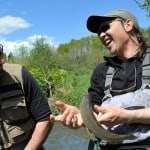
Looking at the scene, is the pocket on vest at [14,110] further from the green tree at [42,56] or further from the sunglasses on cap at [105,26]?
the green tree at [42,56]

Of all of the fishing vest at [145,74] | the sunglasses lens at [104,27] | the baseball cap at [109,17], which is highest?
the baseball cap at [109,17]

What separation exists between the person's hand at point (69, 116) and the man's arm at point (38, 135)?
1.26 meters

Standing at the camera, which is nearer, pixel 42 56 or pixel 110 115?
pixel 110 115

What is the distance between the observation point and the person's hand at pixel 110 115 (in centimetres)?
234

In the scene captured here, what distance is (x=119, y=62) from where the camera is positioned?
3.00 meters

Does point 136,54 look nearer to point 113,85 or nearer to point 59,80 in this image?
point 113,85

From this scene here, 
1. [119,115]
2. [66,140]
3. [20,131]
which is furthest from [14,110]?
[66,140]

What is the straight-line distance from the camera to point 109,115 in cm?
234

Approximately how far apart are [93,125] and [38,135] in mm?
1449

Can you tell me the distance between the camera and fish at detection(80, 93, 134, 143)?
2.45 metres

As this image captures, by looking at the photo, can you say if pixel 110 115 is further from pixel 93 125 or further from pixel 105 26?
pixel 105 26

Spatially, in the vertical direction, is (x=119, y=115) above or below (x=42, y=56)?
above

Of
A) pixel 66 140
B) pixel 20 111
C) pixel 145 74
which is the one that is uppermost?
pixel 145 74

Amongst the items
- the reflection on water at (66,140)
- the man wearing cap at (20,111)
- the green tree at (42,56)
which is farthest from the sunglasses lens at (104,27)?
the green tree at (42,56)
